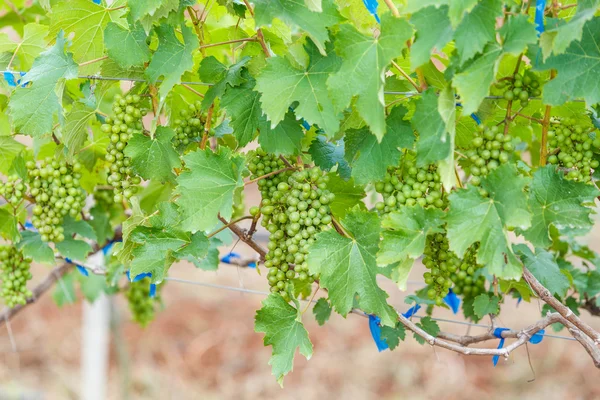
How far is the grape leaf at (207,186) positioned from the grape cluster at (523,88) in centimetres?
46

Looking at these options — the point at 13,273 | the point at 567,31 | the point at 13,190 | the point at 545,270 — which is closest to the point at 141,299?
the point at 13,273

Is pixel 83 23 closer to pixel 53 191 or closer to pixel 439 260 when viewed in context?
pixel 53 191

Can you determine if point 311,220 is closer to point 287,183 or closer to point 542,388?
point 287,183

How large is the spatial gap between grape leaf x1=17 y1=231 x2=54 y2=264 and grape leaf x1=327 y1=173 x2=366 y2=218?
72 centimetres

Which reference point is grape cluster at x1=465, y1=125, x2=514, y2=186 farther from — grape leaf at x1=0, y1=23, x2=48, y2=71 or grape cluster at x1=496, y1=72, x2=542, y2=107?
grape leaf at x1=0, y1=23, x2=48, y2=71

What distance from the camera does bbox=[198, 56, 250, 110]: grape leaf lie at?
1191 millimetres

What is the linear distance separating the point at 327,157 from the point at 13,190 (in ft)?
2.43

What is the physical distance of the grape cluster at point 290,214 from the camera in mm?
1110

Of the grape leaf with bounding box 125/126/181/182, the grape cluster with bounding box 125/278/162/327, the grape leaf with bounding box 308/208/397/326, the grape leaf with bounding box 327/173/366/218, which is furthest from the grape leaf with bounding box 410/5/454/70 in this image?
the grape cluster with bounding box 125/278/162/327

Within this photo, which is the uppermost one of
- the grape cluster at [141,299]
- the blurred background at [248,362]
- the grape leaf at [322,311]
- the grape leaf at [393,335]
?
the grape leaf at [393,335]

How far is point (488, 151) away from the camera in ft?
3.31

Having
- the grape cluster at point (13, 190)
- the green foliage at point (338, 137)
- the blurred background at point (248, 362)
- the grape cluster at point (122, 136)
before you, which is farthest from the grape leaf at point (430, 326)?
the blurred background at point (248, 362)

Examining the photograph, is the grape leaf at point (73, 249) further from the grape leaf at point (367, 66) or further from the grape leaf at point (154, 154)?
the grape leaf at point (367, 66)

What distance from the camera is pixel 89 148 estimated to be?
157 centimetres
